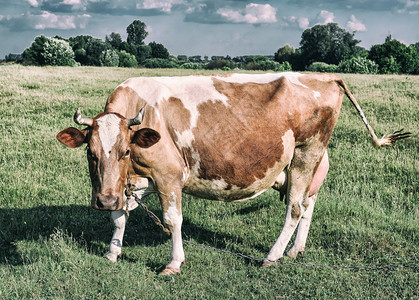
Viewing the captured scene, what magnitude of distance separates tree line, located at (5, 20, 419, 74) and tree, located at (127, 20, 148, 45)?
20255 millimetres

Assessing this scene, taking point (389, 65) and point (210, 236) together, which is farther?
point (389, 65)

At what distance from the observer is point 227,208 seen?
27.3 ft

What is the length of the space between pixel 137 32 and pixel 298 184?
569ft

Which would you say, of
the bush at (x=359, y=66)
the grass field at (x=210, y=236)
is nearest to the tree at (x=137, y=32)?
the bush at (x=359, y=66)

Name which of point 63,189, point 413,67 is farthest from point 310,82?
point 413,67

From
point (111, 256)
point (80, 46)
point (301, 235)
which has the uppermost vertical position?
point (80, 46)

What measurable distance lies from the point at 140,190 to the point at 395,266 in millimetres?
3682

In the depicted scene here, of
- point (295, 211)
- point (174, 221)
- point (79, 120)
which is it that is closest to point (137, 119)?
point (79, 120)

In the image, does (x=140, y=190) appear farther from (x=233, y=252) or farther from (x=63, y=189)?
(x=63, y=189)

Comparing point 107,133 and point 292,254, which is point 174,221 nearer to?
point 107,133

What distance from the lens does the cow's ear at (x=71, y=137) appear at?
502 centimetres

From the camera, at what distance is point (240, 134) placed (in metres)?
5.74

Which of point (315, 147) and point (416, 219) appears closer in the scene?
point (315, 147)

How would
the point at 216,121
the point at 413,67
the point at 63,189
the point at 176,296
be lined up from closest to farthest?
1. the point at 176,296
2. the point at 216,121
3. the point at 63,189
4. the point at 413,67
